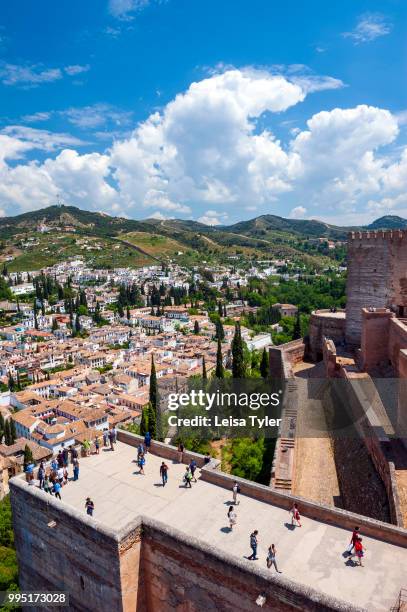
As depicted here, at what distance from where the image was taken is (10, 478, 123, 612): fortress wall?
7293 mm

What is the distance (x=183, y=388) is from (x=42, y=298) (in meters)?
60.8

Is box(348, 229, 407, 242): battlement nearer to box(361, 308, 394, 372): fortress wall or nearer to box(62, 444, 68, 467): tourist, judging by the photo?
box(361, 308, 394, 372): fortress wall

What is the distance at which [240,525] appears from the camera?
24.7 ft

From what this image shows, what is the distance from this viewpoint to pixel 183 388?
43938mm

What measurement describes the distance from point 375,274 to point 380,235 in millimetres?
1756

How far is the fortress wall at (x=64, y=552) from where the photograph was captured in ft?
23.9

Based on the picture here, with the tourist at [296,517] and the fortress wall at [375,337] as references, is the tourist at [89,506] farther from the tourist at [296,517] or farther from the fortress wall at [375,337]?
the fortress wall at [375,337]

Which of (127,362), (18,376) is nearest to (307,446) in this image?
(127,362)

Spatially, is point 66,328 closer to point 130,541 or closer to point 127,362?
point 127,362

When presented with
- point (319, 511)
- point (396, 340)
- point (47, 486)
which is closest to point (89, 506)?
point (47, 486)

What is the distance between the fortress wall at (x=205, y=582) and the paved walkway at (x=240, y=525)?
464 millimetres

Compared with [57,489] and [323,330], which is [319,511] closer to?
[57,489]

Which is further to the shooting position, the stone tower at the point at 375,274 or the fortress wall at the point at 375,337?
the stone tower at the point at 375,274

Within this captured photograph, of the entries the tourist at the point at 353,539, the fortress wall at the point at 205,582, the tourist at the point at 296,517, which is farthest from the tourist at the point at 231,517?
the tourist at the point at 353,539
